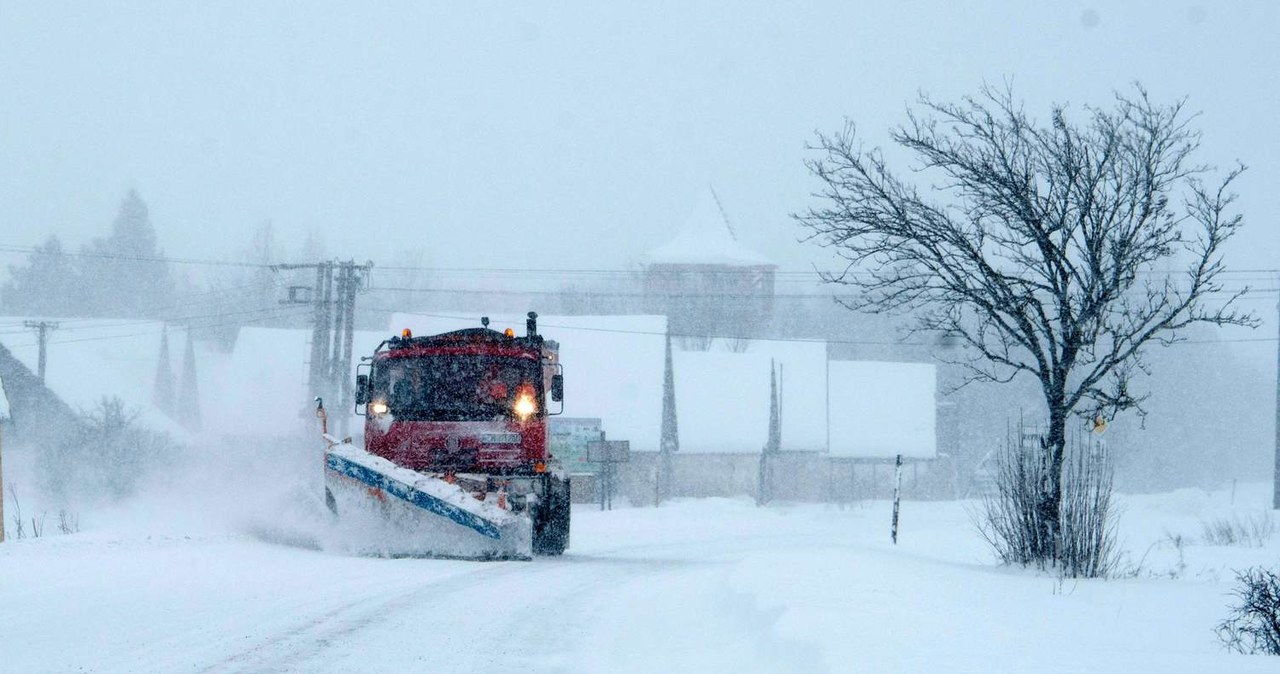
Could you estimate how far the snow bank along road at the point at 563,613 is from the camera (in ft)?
24.8

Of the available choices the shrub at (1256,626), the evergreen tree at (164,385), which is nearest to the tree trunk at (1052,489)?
the shrub at (1256,626)

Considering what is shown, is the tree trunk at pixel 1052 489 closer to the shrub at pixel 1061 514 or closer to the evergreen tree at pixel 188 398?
the shrub at pixel 1061 514

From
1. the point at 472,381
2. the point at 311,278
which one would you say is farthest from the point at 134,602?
the point at 311,278

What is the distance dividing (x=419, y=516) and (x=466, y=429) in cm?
171

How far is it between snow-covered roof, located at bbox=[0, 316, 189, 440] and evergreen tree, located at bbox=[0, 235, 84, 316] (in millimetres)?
26670

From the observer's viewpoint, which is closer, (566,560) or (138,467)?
(566,560)

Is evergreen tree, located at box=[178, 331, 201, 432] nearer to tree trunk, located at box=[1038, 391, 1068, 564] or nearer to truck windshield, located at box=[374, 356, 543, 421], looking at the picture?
truck windshield, located at box=[374, 356, 543, 421]

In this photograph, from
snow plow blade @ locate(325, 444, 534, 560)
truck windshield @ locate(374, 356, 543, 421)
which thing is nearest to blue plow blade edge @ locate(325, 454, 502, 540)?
snow plow blade @ locate(325, 444, 534, 560)

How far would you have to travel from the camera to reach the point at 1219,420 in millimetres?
89562

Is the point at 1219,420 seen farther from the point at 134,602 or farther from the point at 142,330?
the point at 134,602

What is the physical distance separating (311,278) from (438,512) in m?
75.9

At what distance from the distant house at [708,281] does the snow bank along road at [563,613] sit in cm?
5959

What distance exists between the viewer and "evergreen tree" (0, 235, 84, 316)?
297ft

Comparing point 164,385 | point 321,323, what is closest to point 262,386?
point 164,385
